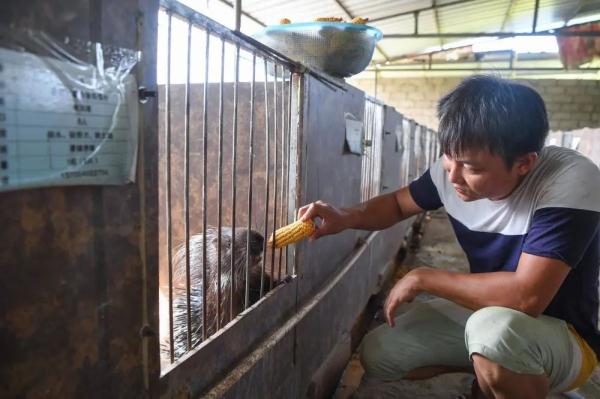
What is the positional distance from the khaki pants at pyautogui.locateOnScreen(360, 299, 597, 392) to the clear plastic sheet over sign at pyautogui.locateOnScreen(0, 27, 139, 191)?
4.17ft

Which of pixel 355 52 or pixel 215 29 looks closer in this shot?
pixel 215 29

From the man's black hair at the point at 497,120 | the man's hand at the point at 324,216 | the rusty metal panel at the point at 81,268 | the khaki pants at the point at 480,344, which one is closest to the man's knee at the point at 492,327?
the khaki pants at the point at 480,344

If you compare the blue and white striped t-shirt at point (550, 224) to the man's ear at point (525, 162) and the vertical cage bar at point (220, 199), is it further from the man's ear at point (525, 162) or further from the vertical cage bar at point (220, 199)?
the vertical cage bar at point (220, 199)

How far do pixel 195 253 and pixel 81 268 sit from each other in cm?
90

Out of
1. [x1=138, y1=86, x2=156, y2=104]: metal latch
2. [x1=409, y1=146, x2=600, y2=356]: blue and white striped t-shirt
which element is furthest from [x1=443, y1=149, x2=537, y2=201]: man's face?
[x1=138, y1=86, x2=156, y2=104]: metal latch

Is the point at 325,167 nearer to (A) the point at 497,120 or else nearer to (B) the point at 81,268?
(A) the point at 497,120

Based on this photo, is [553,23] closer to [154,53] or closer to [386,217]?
[386,217]

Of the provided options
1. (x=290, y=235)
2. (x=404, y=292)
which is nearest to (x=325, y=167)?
(x=290, y=235)

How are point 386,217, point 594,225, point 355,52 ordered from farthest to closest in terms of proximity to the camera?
point 355,52
point 386,217
point 594,225

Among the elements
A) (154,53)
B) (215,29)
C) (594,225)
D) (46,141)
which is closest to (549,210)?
(594,225)

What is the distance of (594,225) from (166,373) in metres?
1.38

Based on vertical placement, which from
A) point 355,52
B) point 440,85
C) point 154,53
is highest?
point 440,85

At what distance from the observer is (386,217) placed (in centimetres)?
207

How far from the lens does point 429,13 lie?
27.5ft
